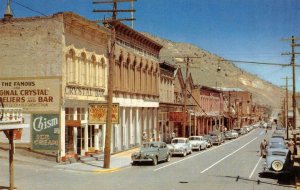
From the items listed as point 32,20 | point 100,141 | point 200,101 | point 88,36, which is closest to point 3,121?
point 32,20

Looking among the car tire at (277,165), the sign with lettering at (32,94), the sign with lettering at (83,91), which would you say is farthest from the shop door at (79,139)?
the car tire at (277,165)

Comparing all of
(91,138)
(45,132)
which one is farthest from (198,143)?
(45,132)

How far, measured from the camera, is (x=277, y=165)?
24.8 meters

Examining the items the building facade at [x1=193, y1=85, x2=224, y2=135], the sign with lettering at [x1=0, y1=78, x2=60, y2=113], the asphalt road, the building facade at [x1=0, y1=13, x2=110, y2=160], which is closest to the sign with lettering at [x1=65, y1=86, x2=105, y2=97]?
the building facade at [x1=0, y1=13, x2=110, y2=160]

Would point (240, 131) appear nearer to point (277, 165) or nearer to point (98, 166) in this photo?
point (98, 166)

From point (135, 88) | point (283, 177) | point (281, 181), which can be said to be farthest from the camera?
point (135, 88)

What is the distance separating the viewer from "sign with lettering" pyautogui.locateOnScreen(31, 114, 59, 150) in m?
29.5

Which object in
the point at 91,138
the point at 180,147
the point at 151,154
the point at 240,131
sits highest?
the point at 91,138

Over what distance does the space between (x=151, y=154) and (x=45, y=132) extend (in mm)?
7268

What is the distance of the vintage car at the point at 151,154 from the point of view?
30891 millimetres

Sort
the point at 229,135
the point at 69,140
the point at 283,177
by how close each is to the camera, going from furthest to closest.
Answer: the point at 229,135
the point at 69,140
the point at 283,177

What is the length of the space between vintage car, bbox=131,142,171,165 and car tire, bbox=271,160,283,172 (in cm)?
899

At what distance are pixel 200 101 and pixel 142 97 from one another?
3275 cm

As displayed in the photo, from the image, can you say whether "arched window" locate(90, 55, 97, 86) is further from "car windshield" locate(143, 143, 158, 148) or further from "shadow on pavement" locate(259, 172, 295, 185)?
"shadow on pavement" locate(259, 172, 295, 185)
